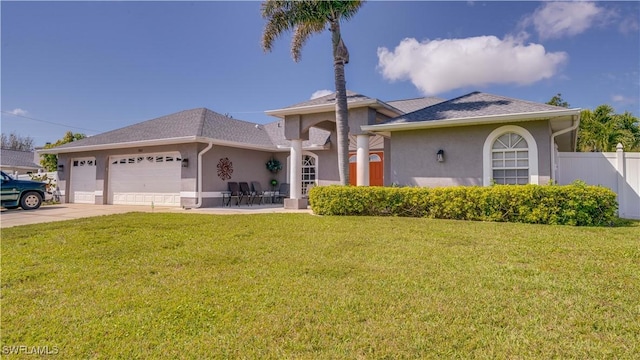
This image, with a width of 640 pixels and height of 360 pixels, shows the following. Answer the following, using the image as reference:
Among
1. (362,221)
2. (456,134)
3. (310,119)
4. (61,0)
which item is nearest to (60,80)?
(61,0)

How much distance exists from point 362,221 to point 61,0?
544 inches

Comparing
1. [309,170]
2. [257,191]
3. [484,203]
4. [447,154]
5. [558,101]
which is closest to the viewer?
[484,203]

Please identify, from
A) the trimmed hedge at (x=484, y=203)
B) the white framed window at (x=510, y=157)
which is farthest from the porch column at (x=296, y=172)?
the white framed window at (x=510, y=157)

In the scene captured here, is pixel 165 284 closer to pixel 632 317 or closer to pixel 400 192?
pixel 632 317

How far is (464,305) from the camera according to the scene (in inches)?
134

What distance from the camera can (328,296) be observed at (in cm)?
369

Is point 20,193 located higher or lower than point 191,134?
lower

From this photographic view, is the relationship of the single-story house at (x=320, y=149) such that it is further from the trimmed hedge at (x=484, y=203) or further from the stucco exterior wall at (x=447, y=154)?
the trimmed hedge at (x=484, y=203)

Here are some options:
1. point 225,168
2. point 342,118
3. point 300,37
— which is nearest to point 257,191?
Answer: point 225,168

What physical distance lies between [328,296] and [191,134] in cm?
1216

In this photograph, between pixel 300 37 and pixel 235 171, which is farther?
pixel 235 171

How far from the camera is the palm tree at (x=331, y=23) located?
11.3 meters

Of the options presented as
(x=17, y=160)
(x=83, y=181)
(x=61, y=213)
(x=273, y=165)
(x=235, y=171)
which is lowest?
(x=61, y=213)

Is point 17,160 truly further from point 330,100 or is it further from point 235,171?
point 330,100
